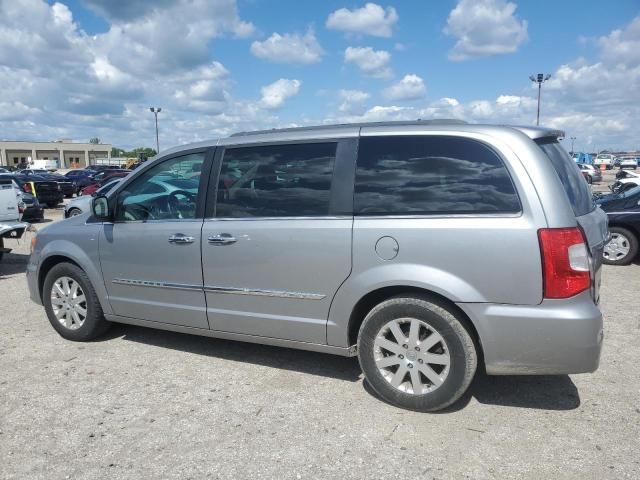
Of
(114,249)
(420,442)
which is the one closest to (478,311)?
(420,442)

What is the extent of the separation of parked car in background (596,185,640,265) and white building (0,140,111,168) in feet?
368

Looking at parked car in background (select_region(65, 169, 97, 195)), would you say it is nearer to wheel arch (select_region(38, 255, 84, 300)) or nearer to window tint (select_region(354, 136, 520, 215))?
wheel arch (select_region(38, 255, 84, 300))

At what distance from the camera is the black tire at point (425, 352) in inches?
130

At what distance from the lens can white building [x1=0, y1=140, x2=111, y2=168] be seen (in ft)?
359

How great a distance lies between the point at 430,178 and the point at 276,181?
1.17m

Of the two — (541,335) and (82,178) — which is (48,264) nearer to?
(541,335)

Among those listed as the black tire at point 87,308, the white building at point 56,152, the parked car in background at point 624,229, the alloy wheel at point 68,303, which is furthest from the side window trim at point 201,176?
the white building at point 56,152

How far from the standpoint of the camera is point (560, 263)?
3.05m

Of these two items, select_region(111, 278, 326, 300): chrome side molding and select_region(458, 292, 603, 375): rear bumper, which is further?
select_region(111, 278, 326, 300): chrome side molding

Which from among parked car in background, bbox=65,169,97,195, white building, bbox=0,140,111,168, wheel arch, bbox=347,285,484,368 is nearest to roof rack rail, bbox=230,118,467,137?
wheel arch, bbox=347,285,484,368

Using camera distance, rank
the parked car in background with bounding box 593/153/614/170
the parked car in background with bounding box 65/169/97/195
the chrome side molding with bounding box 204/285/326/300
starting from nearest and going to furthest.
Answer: the chrome side molding with bounding box 204/285/326/300, the parked car in background with bounding box 65/169/97/195, the parked car in background with bounding box 593/153/614/170

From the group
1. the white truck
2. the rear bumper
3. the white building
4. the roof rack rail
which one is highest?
the white building

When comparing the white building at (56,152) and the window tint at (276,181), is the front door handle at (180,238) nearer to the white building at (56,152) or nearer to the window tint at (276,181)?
the window tint at (276,181)

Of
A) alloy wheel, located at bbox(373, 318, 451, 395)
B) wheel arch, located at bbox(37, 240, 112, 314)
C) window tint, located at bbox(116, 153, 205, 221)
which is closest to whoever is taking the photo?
alloy wheel, located at bbox(373, 318, 451, 395)
